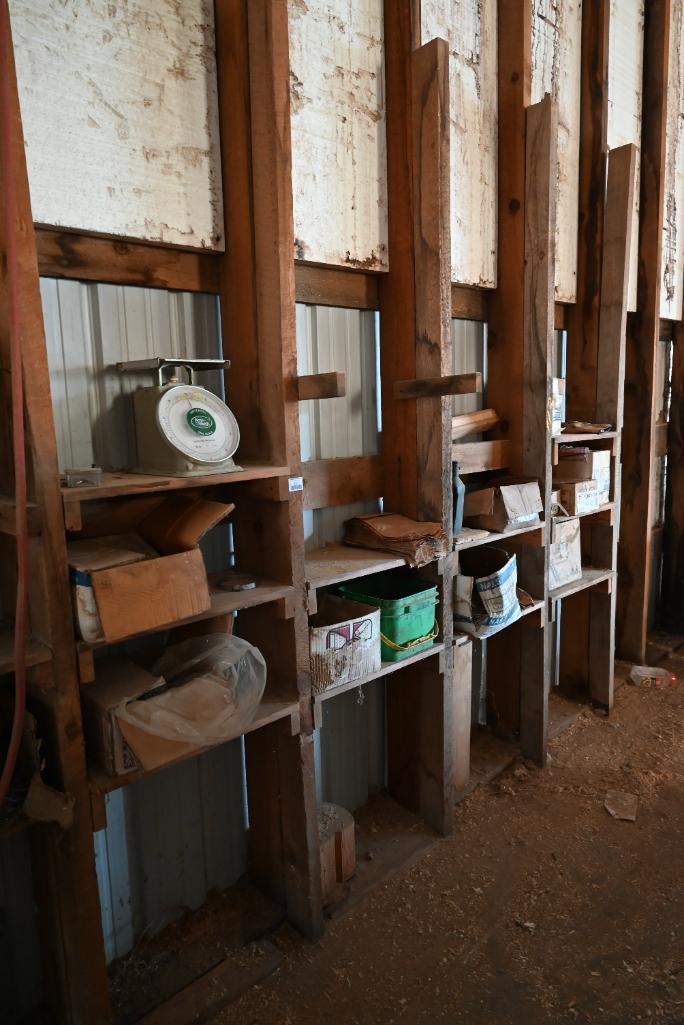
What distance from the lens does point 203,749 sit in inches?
59.3

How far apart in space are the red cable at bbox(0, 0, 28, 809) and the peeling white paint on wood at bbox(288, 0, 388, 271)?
0.90 m

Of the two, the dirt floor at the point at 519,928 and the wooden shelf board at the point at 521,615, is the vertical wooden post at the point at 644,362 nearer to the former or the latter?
the dirt floor at the point at 519,928

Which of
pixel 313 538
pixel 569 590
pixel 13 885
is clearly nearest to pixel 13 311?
pixel 313 538

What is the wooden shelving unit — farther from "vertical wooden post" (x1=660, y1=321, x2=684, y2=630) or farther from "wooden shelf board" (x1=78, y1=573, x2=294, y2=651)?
"vertical wooden post" (x1=660, y1=321, x2=684, y2=630)

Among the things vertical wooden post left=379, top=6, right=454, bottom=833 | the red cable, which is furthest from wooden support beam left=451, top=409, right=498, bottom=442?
the red cable

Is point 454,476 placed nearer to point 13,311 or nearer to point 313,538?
point 313,538

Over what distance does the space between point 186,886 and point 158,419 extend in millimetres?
1426

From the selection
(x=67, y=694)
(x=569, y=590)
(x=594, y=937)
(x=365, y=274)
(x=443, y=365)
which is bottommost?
(x=594, y=937)

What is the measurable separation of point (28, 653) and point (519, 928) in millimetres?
1621

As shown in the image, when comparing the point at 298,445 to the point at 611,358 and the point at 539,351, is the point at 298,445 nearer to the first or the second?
the point at 539,351

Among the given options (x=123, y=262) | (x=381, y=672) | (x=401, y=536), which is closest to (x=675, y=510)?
(x=401, y=536)

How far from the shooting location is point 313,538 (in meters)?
2.15

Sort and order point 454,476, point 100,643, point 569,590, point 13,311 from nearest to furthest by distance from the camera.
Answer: point 13,311 < point 100,643 < point 454,476 < point 569,590

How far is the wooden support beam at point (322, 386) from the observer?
1549 mm
